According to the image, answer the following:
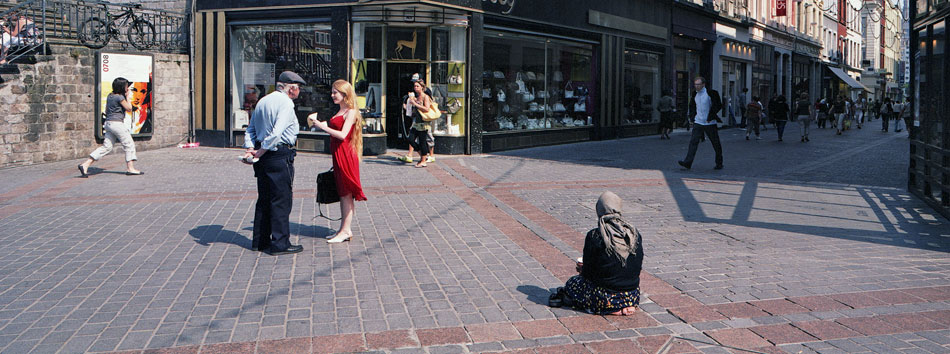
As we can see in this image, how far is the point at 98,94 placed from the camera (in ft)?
51.9

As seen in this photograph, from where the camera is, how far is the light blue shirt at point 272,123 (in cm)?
682

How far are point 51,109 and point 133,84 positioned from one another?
6.65 ft

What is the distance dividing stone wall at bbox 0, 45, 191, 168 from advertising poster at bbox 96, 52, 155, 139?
0.16m

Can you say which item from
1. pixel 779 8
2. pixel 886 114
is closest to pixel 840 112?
pixel 886 114

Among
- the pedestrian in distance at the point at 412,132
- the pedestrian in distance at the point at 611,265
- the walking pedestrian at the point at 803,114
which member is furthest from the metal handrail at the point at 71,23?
the walking pedestrian at the point at 803,114

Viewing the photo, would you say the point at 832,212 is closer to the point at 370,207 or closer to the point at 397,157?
the point at 370,207

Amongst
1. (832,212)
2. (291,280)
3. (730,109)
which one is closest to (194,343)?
(291,280)

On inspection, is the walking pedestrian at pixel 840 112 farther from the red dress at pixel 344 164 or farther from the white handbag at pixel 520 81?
the red dress at pixel 344 164

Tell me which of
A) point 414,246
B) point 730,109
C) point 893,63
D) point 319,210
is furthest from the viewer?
point 893,63

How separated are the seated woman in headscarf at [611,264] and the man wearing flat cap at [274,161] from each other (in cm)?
295

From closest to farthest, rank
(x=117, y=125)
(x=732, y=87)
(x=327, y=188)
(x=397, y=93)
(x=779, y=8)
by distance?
(x=327, y=188), (x=117, y=125), (x=397, y=93), (x=732, y=87), (x=779, y=8)

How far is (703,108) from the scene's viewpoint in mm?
14570

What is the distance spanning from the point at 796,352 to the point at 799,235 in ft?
12.4

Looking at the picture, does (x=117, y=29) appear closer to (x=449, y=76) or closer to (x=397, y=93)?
(x=397, y=93)
